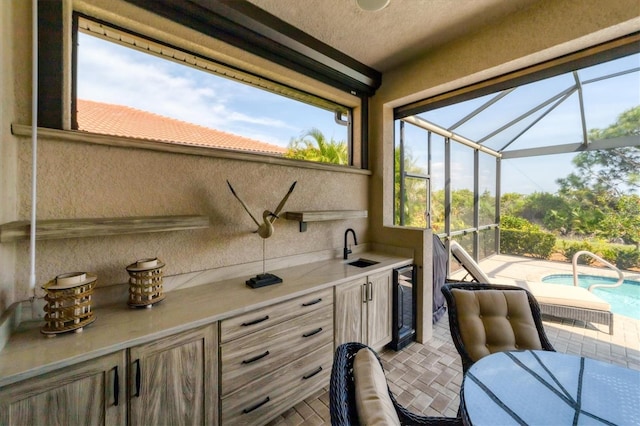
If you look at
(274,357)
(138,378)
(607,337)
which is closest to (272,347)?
(274,357)

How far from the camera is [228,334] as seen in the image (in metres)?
1.40

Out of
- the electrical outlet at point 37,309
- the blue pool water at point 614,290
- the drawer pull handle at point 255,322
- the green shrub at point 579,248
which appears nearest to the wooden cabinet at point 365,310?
the drawer pull handle at point 255,322

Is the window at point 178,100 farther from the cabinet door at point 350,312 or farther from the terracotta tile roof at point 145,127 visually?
the cabinet door at point 350,312

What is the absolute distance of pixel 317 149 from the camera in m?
2.88

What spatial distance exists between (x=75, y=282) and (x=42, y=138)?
88 cm

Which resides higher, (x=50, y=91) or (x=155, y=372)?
(x=50, y=91)

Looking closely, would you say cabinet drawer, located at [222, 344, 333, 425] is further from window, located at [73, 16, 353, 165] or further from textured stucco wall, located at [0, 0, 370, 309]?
window, located at [73, 16, 353, 165]

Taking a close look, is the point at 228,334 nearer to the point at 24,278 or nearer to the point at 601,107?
the point at 24,278

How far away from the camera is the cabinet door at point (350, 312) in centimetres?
198

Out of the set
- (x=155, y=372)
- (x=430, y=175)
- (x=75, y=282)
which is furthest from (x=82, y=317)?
(x=430, y=175)

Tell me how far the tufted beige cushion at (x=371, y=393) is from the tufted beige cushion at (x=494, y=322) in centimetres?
96

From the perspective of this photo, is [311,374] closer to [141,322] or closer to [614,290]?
[141,322]

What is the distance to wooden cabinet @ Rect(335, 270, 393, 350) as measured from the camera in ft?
6.60

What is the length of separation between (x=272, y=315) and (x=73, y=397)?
0.94 meters
